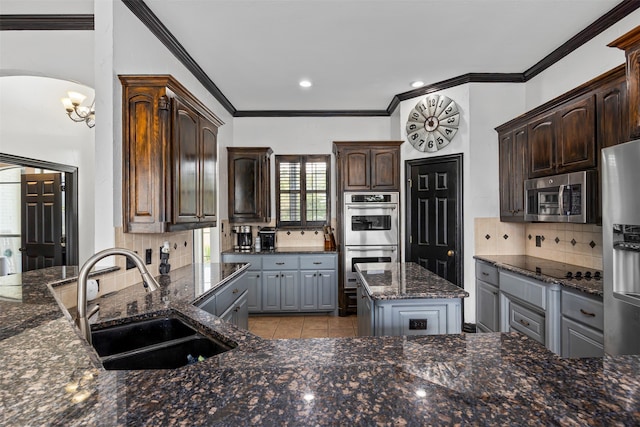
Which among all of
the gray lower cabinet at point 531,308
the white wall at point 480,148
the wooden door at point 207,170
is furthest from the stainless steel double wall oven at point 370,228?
the wooden door at point 207,170

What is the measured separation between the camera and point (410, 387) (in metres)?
0.72

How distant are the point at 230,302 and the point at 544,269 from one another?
2793 mm

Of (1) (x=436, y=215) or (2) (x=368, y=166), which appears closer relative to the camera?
(1) (x=436, y=215)

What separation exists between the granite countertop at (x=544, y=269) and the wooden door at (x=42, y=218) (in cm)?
525

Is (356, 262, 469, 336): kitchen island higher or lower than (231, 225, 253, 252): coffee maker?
lower

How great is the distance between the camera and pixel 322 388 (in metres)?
0.72

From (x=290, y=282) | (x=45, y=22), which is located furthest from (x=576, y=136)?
(x=45, y=22)

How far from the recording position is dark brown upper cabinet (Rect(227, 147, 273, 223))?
15.9ft

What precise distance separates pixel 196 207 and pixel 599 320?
307 centimetres

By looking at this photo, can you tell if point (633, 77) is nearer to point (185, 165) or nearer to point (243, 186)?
point (185, 165)

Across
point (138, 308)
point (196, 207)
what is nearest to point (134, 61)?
point (196, 207)

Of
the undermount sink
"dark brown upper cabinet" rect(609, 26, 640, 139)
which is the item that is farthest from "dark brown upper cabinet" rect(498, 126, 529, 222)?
the undermount sink

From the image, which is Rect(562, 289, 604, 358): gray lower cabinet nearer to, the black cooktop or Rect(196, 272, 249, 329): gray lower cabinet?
the black cooktop

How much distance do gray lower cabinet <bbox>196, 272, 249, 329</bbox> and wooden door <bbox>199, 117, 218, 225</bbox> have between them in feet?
2.17
